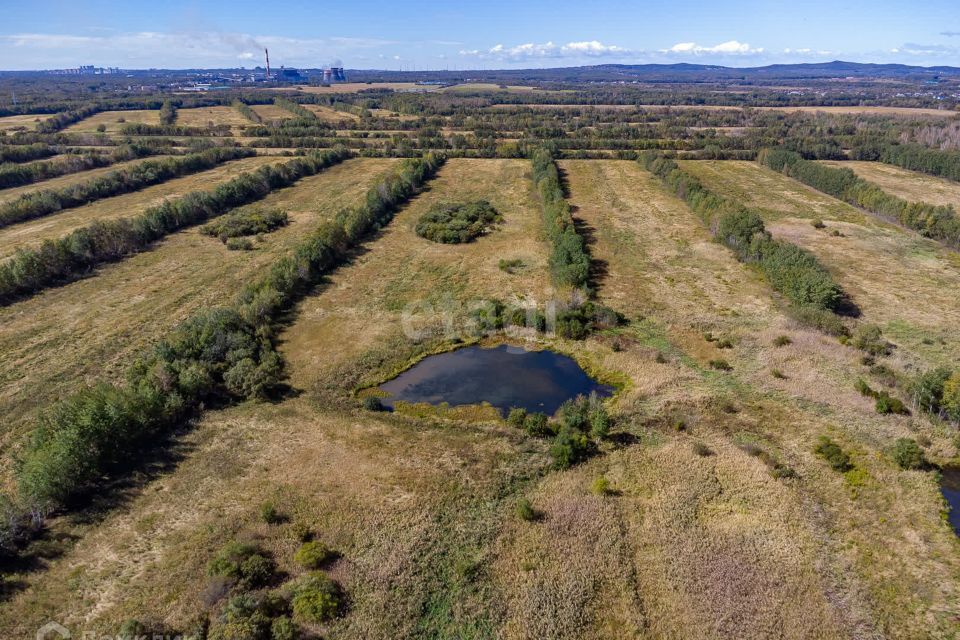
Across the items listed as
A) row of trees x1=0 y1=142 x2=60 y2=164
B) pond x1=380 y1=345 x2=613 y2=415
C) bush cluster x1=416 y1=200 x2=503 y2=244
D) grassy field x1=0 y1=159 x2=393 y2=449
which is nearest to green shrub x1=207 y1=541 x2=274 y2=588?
pond x1=380 y1=345 x2=613 y2=415

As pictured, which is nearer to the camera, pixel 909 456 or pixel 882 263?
pixel 909 456

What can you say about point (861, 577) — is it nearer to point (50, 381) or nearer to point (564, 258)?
point (564, 258)

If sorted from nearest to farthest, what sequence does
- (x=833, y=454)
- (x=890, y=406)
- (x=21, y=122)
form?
(x=833, y=454) → (x=890, y=406) → (x=21, y=122)

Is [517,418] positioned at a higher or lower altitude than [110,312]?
lower

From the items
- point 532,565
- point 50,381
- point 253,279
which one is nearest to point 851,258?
point 532,565

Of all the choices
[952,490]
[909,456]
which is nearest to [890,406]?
[909,456]

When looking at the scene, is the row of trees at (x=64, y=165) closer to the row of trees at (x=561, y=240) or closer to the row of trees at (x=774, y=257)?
the row of trees at (x=561, y=240)

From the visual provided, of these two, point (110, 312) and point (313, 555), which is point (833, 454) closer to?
point (313, 555)
